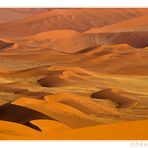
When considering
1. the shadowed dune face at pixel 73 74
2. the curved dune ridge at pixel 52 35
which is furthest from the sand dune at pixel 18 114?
the curved dune ridge at pixel 52 35

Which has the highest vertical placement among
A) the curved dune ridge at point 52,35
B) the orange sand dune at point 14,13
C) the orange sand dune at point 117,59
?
the orange sand dune at point 14,13

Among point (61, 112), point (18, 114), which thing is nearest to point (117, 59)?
point (61, 112)

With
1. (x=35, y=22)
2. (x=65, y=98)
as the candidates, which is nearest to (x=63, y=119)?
(x=65, y=98)

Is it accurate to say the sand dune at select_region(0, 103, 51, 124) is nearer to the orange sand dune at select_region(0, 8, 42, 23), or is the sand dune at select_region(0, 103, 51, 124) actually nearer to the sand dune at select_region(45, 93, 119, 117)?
the sand dune at select_region(45, 93, 119, 117)

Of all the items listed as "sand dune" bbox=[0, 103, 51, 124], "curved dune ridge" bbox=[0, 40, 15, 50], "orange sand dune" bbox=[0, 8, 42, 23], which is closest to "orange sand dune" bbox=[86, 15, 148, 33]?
"orange sand dune" bbox=[0, 8, 42, 23]

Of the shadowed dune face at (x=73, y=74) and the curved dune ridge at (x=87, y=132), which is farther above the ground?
the shadowed dune face at (x=73, y=74)

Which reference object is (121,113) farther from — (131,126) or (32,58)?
(32,58)

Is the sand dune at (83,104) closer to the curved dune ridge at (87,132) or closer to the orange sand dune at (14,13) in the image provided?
the curved dune ridge at (87,132)

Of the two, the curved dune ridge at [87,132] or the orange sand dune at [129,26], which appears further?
the orange sand dune at [129,26]
